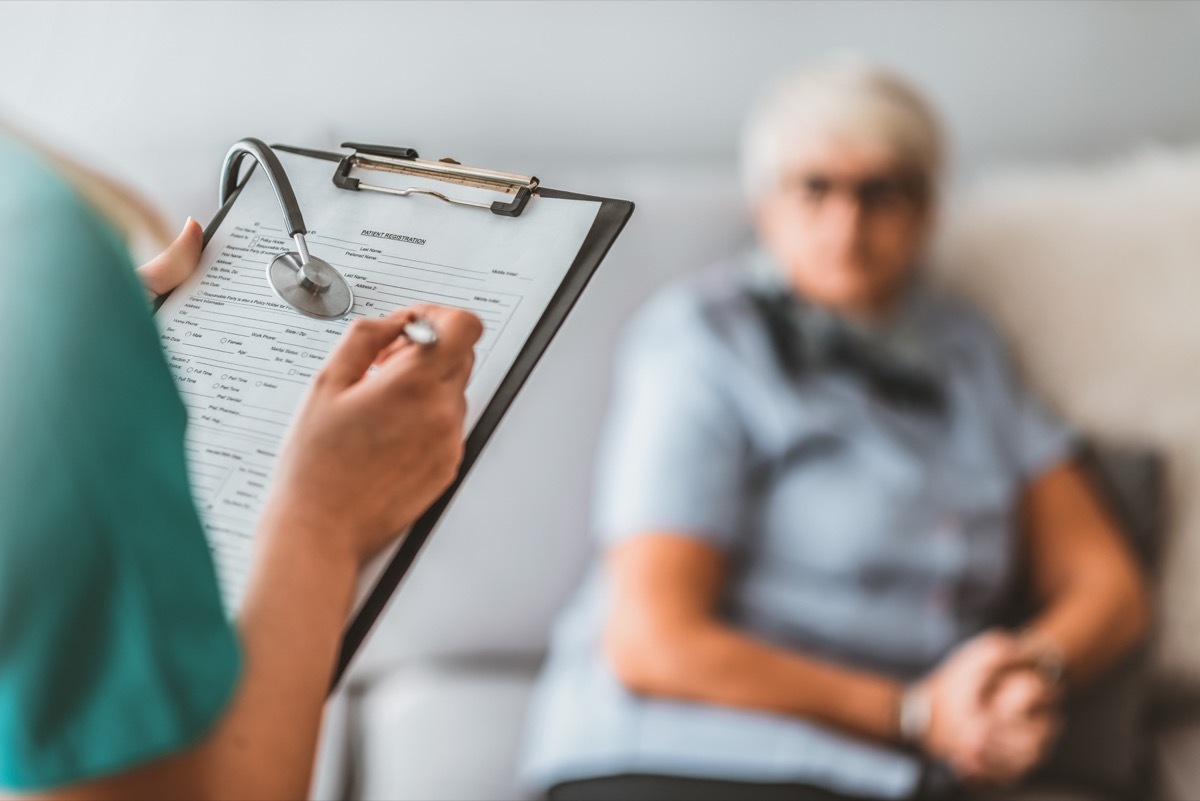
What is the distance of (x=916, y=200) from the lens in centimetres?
107

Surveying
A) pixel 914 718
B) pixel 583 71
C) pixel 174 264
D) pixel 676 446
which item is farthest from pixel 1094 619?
pixel 174 264

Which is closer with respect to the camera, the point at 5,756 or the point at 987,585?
the point at 5,756

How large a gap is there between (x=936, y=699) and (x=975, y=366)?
37 centimetres

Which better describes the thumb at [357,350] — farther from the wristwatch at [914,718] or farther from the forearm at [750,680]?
the wristwatch at [914,718]

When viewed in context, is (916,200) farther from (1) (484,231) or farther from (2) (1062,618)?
(1) (484,231)

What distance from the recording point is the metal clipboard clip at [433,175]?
44 centimetres

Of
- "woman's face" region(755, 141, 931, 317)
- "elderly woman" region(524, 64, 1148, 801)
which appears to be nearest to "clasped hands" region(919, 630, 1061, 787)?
"elderly woman" region(524, 64, 1148, 801)

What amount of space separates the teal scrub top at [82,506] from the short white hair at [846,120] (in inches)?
33.7

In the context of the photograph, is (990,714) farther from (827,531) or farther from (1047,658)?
(827,531)

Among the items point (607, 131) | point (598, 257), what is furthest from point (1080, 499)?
point (598, 257)

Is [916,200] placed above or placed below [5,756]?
above

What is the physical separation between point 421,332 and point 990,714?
0.73m

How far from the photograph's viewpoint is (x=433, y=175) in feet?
1.47

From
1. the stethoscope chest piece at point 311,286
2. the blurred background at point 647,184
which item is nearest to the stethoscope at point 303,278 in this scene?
A: the stethoscope chest piece at point 311,286
